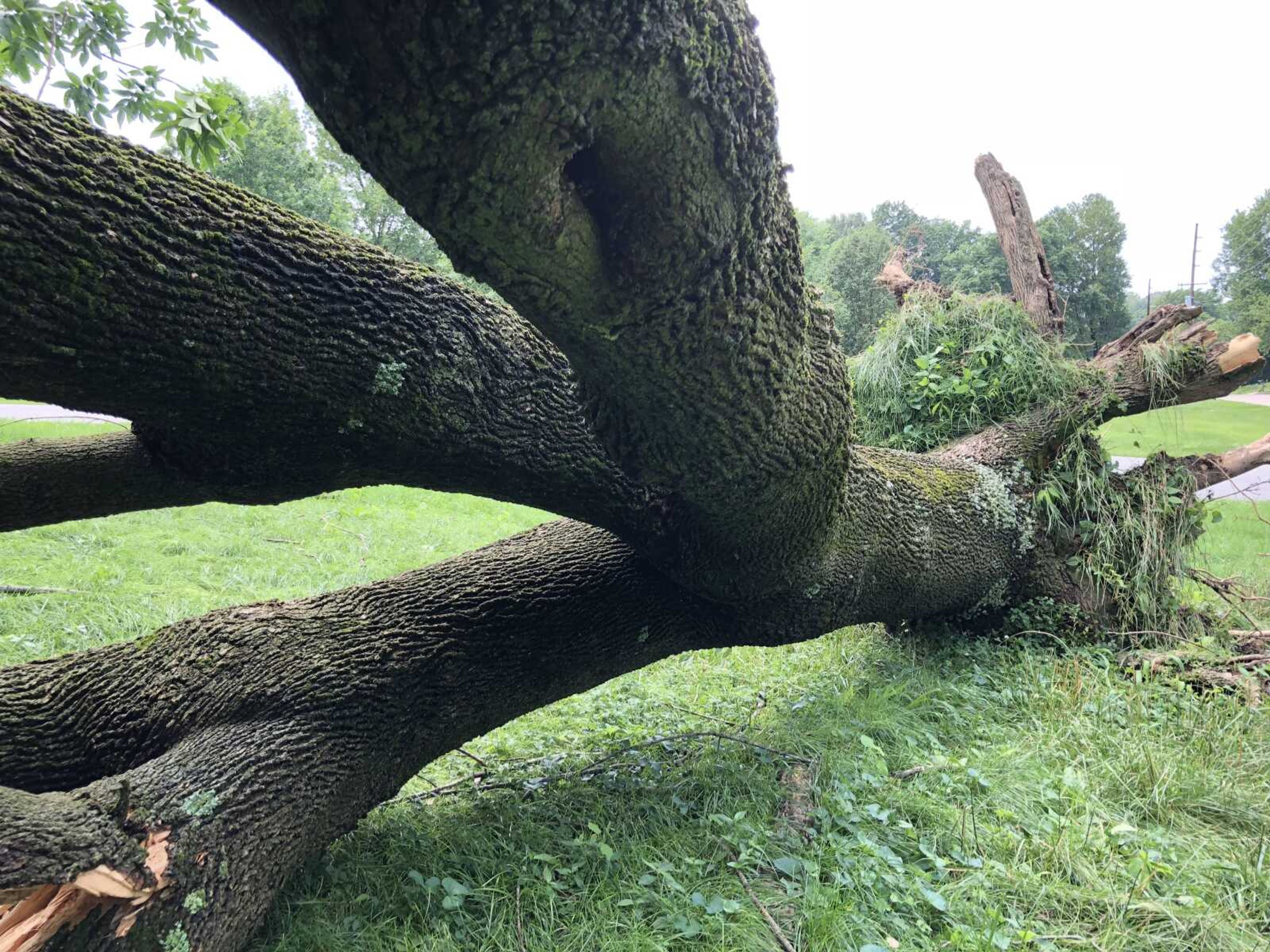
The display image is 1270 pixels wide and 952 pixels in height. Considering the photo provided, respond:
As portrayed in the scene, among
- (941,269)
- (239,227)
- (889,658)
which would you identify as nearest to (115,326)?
(239,227)

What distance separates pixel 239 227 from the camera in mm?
1598

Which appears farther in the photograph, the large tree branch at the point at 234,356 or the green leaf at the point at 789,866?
the green leaf at the point at 789,866

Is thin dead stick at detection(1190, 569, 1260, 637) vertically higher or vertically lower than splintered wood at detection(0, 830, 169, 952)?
lower

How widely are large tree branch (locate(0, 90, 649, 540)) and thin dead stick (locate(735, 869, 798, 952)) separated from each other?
48.3 inches

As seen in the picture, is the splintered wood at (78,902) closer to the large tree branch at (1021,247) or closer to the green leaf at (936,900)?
the green leaf at (936,900)

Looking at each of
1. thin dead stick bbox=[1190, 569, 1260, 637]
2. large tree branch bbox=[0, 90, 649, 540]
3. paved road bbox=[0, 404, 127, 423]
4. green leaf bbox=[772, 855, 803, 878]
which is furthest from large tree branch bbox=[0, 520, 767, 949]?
paved road bbox=[0, 404, 127, 423]

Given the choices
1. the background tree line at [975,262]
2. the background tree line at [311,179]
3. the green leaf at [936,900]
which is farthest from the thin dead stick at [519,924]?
the background tree line at [311,179]

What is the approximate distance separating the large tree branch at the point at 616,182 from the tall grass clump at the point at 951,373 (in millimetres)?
3412

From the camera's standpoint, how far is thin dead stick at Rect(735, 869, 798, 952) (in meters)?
2.11

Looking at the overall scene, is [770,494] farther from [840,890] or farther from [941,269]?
[941,269]

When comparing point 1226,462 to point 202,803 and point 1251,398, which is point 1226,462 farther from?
point 1251,398

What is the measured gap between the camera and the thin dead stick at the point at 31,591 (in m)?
4.74

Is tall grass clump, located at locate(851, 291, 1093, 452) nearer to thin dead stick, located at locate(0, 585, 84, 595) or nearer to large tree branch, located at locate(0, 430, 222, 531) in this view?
large tree branch, located at locate(0, 430, 222, 531)

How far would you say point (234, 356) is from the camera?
62.7 inches
